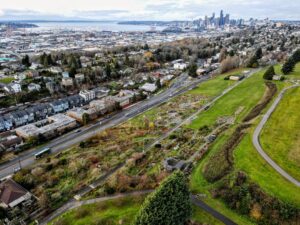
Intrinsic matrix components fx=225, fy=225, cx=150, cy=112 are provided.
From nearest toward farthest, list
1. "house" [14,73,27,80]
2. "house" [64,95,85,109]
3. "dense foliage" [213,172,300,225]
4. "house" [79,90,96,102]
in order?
"dense foliage" [213,172,300,225], "house" [64,95,85,109], "house" [79,90,96,102], "house" [14,73,27,80]

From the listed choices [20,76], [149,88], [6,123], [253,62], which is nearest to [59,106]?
[6,123]

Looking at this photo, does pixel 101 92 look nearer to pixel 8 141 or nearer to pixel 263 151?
pixel 8 141

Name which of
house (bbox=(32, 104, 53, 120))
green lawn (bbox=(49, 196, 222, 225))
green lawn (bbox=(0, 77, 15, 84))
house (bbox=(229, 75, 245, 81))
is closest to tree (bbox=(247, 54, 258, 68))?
house (bbox=(229, 75, 245, 81))

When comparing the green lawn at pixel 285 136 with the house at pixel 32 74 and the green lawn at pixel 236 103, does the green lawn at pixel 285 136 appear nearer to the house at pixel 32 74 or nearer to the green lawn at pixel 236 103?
the green lawn at pixel 236 103

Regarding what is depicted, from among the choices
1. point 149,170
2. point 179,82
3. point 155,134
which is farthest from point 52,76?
point 149,170

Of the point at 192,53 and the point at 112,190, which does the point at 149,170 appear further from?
the point at 192,53

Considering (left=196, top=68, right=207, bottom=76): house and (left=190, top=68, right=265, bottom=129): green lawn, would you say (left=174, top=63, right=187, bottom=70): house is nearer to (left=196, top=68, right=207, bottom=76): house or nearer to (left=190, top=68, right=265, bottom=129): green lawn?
(left=196, top=68, right=207, bottom=76): house

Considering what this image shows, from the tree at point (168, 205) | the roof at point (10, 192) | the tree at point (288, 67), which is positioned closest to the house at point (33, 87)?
the roof at point (10, 192)
